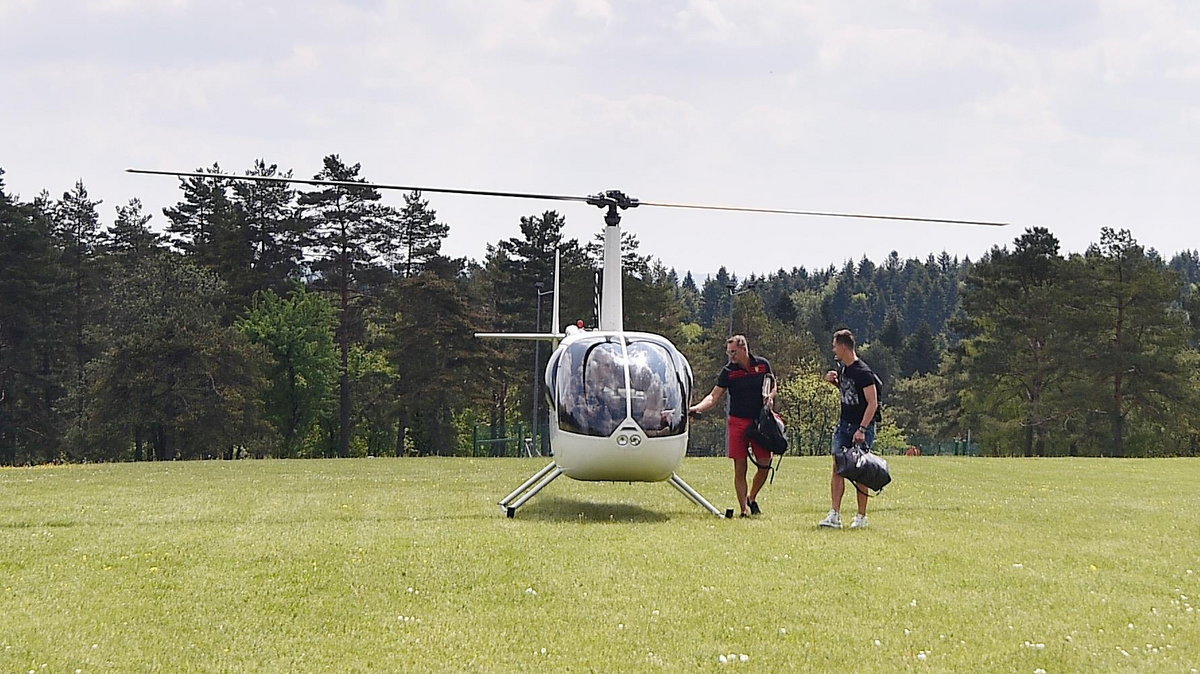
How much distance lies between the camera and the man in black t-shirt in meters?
11.1

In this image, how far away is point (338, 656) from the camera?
249 inches

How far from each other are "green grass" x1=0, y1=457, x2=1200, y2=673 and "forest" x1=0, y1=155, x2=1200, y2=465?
1386 inches

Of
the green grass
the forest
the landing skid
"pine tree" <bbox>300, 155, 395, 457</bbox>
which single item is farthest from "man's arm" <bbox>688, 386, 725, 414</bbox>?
"pine tree" <bbox>300, 155, 395, 457</bbox>

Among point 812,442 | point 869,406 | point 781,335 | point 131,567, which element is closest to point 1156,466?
point 869,406

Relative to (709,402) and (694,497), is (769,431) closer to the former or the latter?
(709,402)

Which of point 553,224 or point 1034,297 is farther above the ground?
point 553,224

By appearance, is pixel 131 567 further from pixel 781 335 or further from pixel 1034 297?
pixel 781 335

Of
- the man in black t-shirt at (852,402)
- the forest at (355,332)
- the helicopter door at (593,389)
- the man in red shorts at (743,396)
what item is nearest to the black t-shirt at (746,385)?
the man in red shorts at (743,396)

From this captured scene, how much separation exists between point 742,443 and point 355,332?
49.6m

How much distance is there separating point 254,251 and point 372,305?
21.4ft

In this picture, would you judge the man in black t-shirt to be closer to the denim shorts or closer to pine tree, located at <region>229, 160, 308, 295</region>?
the denim shorts

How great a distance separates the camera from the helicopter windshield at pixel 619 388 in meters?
11.7

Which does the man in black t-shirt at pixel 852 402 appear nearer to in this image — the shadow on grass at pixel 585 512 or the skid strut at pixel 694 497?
the skid strut at pixel 694 497

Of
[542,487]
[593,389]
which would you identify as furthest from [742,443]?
[542,487]
